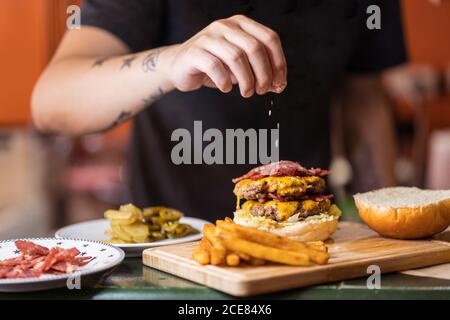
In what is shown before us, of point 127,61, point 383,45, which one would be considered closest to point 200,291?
point 127,61

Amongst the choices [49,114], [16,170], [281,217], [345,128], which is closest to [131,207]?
[281,217]

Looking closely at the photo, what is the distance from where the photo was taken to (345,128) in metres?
3.13

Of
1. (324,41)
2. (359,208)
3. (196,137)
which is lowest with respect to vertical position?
(359,208)

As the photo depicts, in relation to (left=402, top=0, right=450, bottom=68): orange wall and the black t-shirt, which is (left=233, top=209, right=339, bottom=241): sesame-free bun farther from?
(left=402, top=0, right=450, bottom=68): orange wall

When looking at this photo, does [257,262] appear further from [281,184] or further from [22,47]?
[22,47]

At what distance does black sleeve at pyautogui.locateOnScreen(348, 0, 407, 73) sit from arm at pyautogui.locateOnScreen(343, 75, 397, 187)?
0.09 meters

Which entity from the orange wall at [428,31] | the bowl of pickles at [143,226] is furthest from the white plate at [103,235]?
the orange wall at [428,31]

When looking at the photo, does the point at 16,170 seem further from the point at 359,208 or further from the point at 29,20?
the point at 359,208

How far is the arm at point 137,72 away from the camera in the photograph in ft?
4.91

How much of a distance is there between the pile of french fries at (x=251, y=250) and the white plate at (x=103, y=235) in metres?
0.25

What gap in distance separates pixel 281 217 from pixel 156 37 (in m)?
1.00

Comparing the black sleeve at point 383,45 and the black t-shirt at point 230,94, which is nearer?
the black t-shirt at point 230,94

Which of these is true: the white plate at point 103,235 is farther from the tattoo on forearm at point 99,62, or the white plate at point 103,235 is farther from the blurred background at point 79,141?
the blurred background at point 79,141

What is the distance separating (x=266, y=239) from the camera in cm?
131
